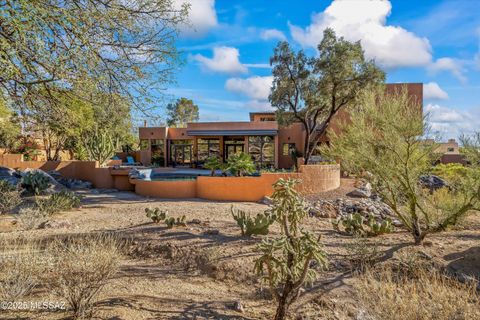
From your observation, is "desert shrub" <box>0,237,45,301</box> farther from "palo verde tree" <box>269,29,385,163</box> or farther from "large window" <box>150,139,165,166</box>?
"large window" <box>150,139,165,166</box>

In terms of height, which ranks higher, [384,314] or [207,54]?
[207,54]

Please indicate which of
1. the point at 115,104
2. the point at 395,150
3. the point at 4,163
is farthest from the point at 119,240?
the point at 4,163

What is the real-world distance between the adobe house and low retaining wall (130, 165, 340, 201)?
10871mm

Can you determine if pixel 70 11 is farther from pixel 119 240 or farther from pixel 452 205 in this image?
pixel 452 205

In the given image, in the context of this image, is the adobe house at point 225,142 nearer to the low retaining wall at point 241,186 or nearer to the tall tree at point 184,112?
the low retaining wall at point 241,186

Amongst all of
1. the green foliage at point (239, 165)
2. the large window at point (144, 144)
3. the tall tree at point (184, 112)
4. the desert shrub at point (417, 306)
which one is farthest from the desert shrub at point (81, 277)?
Answer: the tall tree at point (184, 112)

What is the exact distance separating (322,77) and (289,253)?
16006mm

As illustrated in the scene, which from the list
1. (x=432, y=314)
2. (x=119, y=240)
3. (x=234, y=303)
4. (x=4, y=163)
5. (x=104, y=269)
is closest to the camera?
(x=432, y=314)

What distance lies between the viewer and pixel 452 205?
7555 millimetres

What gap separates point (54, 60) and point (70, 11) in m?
0.88

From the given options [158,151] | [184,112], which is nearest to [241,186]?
[158,151]

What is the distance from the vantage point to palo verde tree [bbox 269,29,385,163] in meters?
17.8

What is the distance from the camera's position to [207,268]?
608 centimetres

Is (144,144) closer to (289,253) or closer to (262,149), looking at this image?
(262,149)
